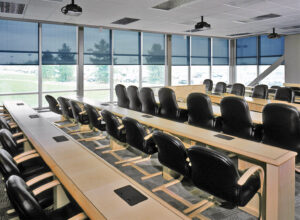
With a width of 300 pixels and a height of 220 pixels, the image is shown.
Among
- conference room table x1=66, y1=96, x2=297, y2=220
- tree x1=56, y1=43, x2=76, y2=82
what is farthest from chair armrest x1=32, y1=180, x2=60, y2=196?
tree x1=56, y1=43, x2=76, y2=82

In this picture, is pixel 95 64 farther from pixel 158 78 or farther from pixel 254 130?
pixel 254 130

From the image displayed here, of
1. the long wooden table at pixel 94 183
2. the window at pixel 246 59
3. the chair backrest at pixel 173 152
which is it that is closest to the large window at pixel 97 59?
the long wooden table at pixel 94 183

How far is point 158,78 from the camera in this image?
10977mm

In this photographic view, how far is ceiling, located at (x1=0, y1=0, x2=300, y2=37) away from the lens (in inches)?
238

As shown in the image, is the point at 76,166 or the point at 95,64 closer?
the point at 76,166

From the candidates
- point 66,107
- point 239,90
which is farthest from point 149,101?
point 239,90

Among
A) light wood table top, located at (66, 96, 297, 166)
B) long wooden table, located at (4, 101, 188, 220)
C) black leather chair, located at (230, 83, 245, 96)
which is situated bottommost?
long wooden table, located at (4, 101, 188, 220)

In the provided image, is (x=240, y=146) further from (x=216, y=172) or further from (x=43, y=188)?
(x=43, y=188)

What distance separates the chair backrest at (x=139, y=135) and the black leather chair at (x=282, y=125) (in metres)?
1.50

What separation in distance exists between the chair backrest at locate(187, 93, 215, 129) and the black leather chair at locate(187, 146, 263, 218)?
186 cm

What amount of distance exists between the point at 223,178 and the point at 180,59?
31.9 feet

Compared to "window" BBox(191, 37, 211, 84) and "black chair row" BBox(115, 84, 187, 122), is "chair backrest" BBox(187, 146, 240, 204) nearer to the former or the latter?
"black chair row" BBox(115, 84, 187, 122)

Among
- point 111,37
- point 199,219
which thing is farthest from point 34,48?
point 199,219

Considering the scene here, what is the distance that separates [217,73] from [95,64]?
20.7ft
